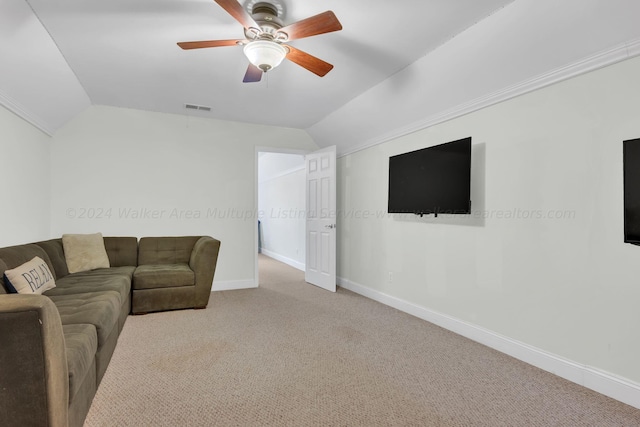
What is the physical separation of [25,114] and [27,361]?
3151 millimetres

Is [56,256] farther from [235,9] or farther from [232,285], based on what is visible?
[235,9]

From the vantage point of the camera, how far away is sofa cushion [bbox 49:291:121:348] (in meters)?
2.05

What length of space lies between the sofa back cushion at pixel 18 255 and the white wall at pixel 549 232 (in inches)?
140

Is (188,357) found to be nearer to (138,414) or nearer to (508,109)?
(138,414)

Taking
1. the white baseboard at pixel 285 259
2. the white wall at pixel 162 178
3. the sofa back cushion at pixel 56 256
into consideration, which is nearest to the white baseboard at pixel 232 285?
the white wall at pixel 162 178

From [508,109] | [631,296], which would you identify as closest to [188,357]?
Result: [631,296]

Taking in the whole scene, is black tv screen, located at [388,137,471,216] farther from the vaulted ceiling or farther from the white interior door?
the white interior door

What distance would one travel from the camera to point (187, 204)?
480cm

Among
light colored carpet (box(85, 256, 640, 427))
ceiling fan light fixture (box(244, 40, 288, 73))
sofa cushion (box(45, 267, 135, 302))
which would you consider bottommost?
light colored carpet (box(85, 256, 640, 427))

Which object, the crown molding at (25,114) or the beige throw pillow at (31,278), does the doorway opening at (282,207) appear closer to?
the crown molding at (25,114)

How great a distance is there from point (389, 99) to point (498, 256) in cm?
196

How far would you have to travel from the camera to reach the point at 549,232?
2477mm

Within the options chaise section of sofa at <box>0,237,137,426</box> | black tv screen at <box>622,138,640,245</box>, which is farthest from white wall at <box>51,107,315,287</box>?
black tv screen at <box>622,138,640,245</box>

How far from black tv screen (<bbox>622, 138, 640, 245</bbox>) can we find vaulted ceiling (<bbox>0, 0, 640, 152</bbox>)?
0.64m
